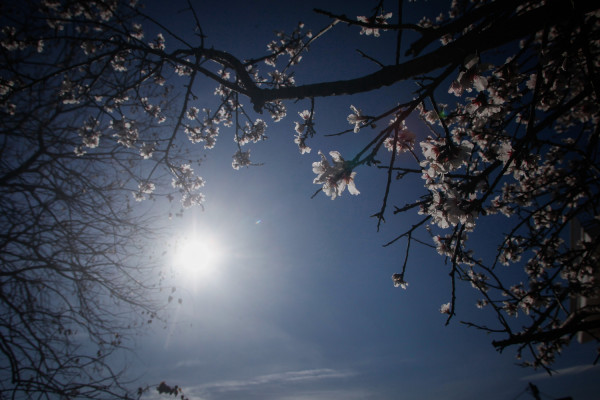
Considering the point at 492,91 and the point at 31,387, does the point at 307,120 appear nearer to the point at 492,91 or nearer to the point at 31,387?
the point at 492,91

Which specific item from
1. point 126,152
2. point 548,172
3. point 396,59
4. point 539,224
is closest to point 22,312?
point 126,152

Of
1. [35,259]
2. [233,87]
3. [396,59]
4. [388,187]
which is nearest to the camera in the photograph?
[388,187]

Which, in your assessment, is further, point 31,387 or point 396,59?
point 31,387

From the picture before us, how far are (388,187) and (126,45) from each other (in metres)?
3.70

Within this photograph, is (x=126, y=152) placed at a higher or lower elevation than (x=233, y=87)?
higher

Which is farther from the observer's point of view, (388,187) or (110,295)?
(110,295)

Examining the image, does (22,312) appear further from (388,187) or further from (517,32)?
(517,32)

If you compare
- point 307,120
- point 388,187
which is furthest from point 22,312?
point 388,187

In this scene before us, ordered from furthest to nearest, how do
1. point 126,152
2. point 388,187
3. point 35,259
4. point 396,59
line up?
1. point 126,152
2. point 35,259
3. point 396,59
4. point 388,187

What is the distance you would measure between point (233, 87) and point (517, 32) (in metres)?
2.50

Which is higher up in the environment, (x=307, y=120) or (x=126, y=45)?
(x=126, y=45)

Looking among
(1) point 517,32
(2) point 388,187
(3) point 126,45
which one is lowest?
(2) point 388,187

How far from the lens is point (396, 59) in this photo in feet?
5.91

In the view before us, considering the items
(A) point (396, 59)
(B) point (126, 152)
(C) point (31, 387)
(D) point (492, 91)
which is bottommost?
(C) point (31, 387)
